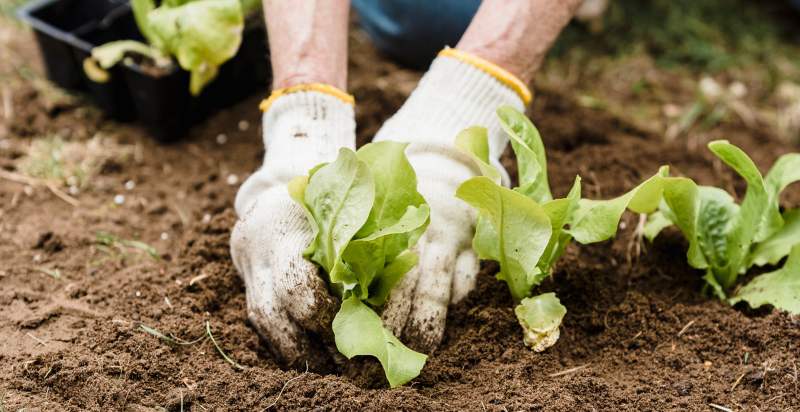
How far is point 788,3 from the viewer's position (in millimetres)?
3326

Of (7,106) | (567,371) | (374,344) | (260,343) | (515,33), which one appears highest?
(515,33)

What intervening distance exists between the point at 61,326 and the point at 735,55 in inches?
99.5

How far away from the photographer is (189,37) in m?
2.01

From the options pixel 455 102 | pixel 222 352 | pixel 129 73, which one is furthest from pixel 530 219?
pixel 129 73

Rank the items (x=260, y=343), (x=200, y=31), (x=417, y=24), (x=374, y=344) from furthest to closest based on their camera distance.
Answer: (x=417, y=24) < (x=200, y=31) < (x=260, y=343) < (x=374, y=344)

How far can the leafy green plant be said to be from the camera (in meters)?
2.01

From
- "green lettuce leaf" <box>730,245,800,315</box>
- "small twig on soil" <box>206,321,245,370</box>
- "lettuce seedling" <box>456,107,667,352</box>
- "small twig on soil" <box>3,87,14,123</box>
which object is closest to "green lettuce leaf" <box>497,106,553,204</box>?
"lettuce seedling" <box>456,107,667,352</box>

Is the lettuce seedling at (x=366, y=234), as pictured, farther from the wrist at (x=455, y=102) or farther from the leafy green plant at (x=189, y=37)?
the leafy green plant at (x=189, y=37)

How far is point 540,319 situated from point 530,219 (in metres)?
0.20

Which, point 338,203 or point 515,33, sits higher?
point 515,33

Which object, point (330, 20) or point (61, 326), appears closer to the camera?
point (61, 326)

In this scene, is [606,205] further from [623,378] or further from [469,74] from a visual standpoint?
[469,74]

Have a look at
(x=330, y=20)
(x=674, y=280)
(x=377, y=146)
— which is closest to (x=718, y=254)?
(x=674, y=280)

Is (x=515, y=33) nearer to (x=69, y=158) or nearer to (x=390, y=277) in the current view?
(x=390, y=277)
